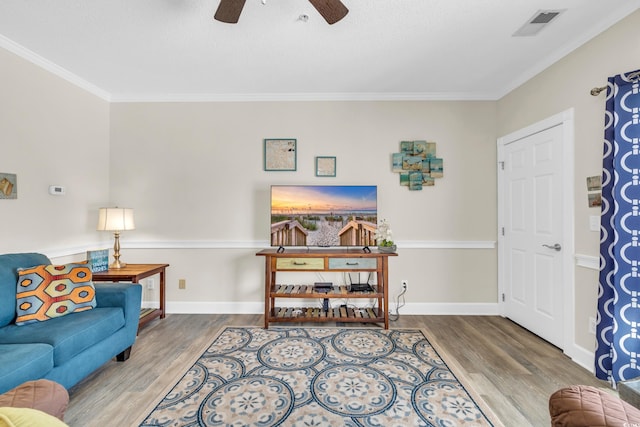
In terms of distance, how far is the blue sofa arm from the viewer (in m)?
2.37

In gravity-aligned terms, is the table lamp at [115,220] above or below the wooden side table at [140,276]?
above

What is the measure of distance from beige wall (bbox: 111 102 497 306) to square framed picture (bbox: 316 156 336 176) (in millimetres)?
69

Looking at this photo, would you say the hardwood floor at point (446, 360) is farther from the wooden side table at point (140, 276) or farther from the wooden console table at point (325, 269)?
the wooden console table at point (325, 269)

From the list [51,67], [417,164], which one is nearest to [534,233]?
[417,164]

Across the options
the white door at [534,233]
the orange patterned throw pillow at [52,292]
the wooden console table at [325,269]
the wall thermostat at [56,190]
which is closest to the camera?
the orange patterned throw pillow at [52,292]

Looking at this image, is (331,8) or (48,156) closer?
(331,8)

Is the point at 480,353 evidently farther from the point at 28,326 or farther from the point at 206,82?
the point at 206,82

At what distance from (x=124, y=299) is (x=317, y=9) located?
99.5 inches

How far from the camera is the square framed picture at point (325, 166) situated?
351 cm

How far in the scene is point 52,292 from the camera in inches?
83.4

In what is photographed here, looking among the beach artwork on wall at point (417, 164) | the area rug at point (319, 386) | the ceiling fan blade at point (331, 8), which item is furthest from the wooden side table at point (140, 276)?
the beach artwork on wall at point (417, 164)

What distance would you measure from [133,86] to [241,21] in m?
1.90

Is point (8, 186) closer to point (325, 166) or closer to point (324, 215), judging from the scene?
point (324, 215)

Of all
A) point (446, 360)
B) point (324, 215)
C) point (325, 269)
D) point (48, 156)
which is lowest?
point (446, 360)
